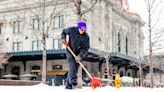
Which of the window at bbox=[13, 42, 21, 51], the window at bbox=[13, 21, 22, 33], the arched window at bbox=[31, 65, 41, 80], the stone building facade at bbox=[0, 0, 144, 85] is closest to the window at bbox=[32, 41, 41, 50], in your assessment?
the stone building facade at bbox=[0, 0, 144, 85]

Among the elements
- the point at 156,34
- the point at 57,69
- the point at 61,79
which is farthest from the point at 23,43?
the point at 156,34

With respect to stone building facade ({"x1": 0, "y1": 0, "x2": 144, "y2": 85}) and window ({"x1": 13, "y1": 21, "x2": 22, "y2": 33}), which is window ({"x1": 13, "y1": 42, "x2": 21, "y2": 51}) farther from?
window ({"x1": 13, "y1": 21, "x2": 22, "y2": 33})

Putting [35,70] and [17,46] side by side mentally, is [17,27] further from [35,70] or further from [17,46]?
[35,70]

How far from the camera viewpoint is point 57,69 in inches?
1827

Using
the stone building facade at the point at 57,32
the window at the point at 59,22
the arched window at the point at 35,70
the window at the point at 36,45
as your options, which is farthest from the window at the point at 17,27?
the arched window at the point at 35,70

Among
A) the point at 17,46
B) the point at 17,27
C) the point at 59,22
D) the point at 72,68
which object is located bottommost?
the point at 17,46

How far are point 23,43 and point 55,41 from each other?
6.14 m

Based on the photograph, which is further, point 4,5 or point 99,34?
point 4,5

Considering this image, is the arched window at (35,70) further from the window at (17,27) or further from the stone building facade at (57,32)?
the window at (17,27)

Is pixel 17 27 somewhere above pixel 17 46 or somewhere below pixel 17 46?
above

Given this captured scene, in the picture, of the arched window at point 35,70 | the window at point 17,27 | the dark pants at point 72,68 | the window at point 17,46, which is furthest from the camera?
the window at point 17,46

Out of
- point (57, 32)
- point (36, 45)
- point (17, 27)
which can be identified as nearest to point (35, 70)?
point (36, 45)

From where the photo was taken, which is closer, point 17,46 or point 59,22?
point 59,22

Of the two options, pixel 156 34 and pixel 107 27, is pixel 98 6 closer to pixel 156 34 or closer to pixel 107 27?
pixel 107 27
